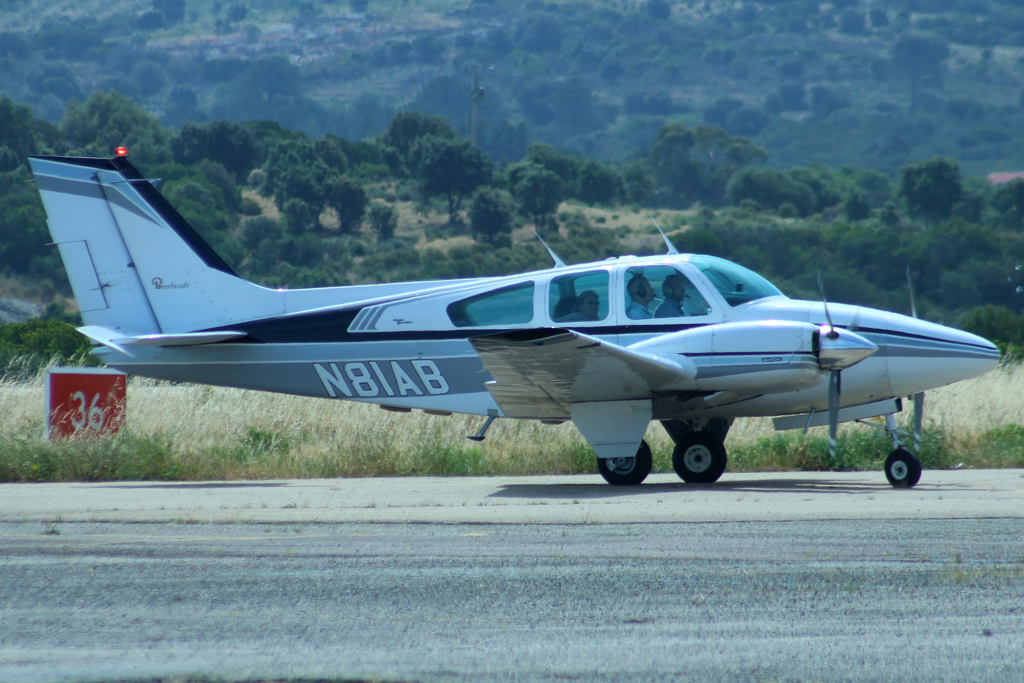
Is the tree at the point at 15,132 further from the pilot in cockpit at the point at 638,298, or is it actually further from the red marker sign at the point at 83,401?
the pilot in cockpit at the point at 638,298

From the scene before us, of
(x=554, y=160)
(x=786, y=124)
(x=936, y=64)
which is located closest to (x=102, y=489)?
(x=554, y=160)

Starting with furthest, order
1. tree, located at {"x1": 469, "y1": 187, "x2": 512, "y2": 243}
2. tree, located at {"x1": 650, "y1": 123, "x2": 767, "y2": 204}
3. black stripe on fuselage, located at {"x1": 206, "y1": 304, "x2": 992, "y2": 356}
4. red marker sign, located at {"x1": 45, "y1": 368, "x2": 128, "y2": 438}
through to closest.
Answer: tree, located at {"x1": 650, "y1": 123, "x2": 767, "y2": 204}, tree, located at {"x1": 469, "y1": 187, "x2": 512, "y2": 243}, red marker sign, located at {"x1": 45, "y1": 368, "x2": 128, "y2": 438}, black stripe on fuselage, located at {"x1": 206, "y1": 304, "x2": 992, "y2": 356}

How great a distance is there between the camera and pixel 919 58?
18050cm

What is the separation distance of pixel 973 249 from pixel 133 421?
42885mm

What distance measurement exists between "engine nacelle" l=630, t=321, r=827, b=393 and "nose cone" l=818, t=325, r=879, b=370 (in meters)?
0.07

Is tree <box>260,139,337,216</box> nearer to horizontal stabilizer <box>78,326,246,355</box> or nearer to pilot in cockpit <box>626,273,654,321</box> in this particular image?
horizontal stabilizer <box>78,326,246,355</box>

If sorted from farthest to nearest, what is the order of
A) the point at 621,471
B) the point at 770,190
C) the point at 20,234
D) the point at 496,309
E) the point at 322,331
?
the point at 770,190, the point at 20,234, the point at 322,331, the point at 496,309, the point at 621,471

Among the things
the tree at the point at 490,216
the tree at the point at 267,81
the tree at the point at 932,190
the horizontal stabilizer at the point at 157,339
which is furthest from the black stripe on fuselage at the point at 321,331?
the tree at the point at 267,81

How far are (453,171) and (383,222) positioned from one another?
6.20m

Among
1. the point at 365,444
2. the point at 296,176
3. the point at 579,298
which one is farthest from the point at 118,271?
the point at 296,176

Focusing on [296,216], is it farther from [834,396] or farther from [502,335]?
[834,396]

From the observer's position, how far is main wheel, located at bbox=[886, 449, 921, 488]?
10164 millimetres

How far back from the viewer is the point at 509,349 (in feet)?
32.2

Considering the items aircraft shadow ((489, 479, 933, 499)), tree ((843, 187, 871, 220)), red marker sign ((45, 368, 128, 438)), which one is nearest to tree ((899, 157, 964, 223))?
tree ((843, 187, 871, 220))
